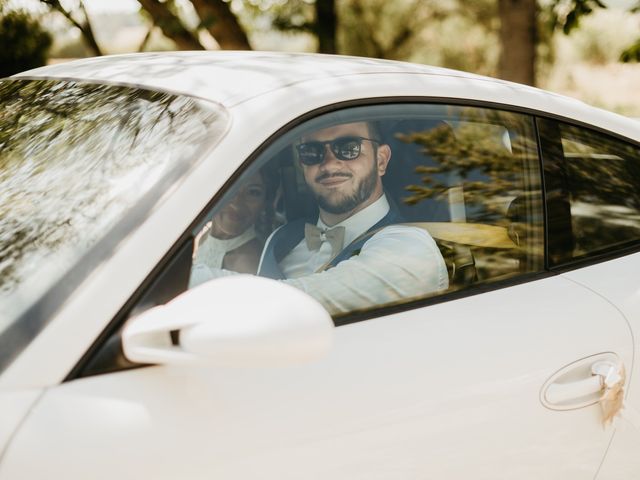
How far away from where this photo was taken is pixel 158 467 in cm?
147

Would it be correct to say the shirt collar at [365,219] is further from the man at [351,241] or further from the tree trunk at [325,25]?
the tree trunk at [325,25]

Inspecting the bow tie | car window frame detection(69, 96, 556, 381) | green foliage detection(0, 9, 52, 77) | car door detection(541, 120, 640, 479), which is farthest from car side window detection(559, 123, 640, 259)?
green foliage detection(0, 9, 52, 77)

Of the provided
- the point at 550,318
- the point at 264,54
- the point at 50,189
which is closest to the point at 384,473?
the point at 550,318

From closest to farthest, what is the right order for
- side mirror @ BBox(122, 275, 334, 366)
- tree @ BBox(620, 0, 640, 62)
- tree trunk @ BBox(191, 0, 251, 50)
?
side mirror @ BBox(122, 275, 334, 366) → tree @ BBox(620, 0, 640, 62) → tree trunk @ BBox(191, 0, 251, 50)

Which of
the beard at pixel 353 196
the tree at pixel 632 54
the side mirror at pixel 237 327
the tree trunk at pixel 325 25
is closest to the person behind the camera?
the side mirror at pixel 237 327

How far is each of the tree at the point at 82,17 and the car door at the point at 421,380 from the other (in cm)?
426

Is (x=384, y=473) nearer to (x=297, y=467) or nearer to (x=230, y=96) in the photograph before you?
(x=297, y=467)

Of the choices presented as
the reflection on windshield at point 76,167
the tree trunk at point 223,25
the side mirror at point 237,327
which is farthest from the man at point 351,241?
the tree trunk at point 223,25

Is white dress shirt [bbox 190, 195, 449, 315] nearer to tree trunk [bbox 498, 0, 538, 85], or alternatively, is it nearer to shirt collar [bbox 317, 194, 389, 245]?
shirt collar [bbox 317, 194, 389, 245]

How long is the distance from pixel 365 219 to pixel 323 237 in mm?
147

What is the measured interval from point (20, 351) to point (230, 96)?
72 cm

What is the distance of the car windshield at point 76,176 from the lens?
1615 millimetres

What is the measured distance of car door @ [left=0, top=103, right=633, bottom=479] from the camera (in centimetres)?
150

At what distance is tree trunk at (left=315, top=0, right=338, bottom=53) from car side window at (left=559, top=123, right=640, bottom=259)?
22.5 ft
